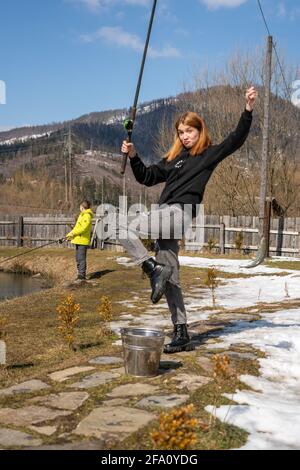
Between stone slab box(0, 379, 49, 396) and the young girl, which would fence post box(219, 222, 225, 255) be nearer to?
the young girl

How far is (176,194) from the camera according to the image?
189 inches

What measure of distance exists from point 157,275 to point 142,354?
80cm

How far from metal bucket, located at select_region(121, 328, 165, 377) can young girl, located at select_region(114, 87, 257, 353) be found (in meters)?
0.51

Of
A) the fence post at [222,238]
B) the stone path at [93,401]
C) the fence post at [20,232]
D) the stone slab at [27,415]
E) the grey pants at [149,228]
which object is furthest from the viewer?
the fence post at [20,232]

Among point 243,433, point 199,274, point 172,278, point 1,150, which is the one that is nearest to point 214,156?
point 172,278

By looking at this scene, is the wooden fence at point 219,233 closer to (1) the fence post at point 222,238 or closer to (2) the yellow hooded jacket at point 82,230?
(1) the fence post at point 222,238

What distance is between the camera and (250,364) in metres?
4.59

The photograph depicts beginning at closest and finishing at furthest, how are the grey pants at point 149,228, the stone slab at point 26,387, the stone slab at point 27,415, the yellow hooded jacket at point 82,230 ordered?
the stone slab at point 27,415 → the stone slab at point 26,387 → the grey pants at point 149,228 → the yellow hooded jacket at point 82,230

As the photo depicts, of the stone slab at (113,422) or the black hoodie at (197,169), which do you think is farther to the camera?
the black hoodie at (197,169)

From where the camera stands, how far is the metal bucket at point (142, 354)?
4129 millimetres

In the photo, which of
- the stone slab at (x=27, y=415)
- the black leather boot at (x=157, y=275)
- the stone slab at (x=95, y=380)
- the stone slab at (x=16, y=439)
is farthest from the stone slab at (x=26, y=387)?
the black leather boot at (x=157, y=275)

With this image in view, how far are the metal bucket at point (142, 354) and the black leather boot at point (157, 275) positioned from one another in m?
0.45

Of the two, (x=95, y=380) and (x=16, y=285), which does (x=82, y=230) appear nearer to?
(x=16, y=285)

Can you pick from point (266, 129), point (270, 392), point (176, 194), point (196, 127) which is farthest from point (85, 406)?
point (266, 129)
